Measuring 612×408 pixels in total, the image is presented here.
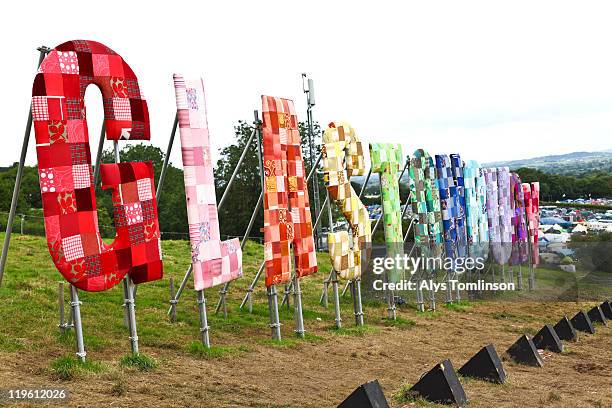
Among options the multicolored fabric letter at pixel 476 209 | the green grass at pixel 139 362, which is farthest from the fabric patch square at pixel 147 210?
the multicolored fabric letter at pixel 476 209

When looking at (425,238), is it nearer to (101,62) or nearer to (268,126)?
(268,126)

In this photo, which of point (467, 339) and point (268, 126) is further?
point (467, 339)

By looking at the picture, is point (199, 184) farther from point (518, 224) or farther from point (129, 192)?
point (518, 224)

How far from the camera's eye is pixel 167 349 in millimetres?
11523

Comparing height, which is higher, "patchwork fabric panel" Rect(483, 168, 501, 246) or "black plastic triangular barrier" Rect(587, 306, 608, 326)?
"patchwork fabric panel" Rect(483, 168, 501, 246)

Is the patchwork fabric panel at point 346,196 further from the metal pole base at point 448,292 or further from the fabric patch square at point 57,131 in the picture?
the fabric patch square at point 57,131

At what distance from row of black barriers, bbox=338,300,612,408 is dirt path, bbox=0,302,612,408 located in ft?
0.72

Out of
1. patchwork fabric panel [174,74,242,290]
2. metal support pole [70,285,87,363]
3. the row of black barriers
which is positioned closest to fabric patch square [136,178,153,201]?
patchwork fabric panel [174,74,242,290]

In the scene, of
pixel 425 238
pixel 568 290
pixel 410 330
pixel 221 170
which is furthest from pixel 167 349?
pixel 221 170

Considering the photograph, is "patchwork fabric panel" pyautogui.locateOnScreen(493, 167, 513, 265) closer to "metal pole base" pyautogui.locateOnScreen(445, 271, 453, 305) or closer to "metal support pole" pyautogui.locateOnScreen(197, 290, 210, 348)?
"metal pole base" pyautogui.locateOnScreen(445, 271, 453, 305)

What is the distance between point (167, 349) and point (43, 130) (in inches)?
160

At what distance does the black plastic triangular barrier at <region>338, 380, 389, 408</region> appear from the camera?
7.09 metres
